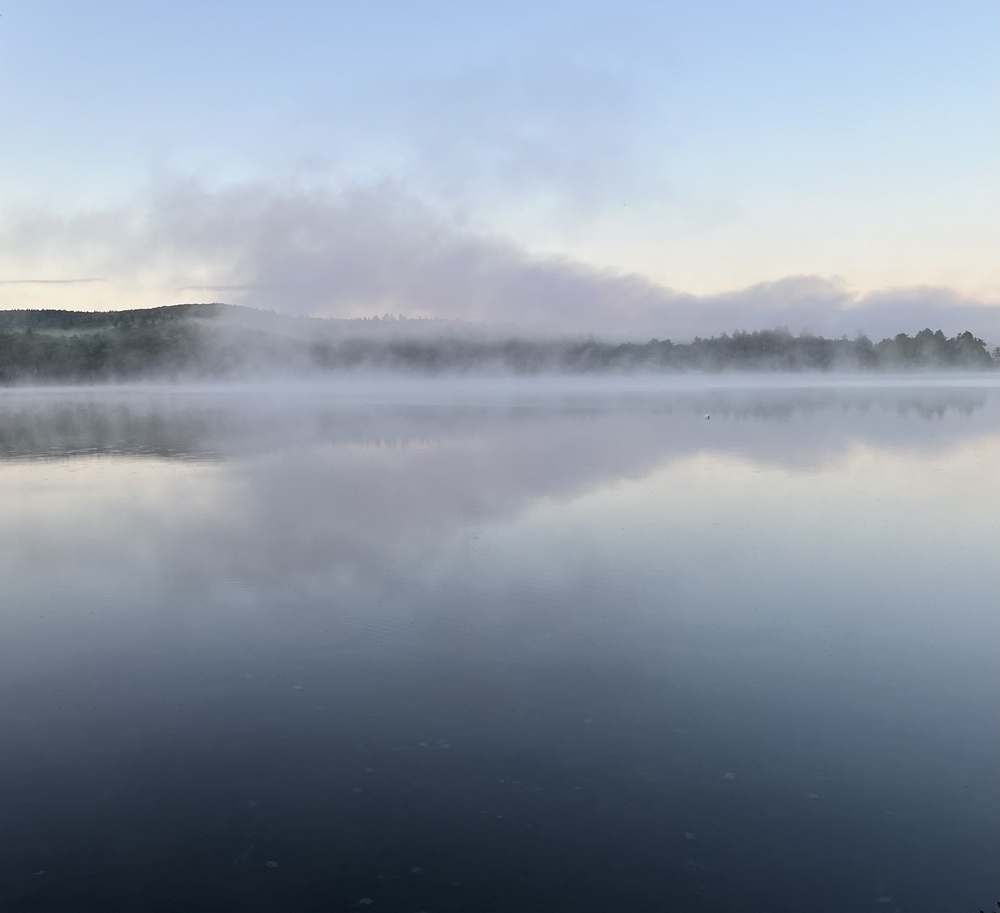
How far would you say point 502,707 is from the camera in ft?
22.3

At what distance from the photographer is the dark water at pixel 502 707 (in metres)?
4.85

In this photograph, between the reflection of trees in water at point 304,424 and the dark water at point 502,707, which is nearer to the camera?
the dark water at point 502,707

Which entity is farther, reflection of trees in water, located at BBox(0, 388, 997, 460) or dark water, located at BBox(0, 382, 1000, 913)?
reflection of trees in water, located at BBox(0, 388, 997, 460)

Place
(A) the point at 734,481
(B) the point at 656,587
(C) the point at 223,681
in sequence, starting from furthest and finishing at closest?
(A) the point at 734,481 → (B) the point at 656,587 → (C) the point at 223,681

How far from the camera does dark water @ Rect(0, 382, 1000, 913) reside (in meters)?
4.85

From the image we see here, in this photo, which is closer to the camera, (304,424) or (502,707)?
(502,707)

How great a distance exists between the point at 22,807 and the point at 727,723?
502cm

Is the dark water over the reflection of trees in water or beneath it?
beneath

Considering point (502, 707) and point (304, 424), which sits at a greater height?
point (304, 424)

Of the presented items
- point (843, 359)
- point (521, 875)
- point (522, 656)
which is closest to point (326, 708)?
point (522, 656)

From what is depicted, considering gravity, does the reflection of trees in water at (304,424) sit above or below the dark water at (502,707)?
above

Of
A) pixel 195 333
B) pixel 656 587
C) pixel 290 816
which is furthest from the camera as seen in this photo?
pixel 195 333

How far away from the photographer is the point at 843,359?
153m

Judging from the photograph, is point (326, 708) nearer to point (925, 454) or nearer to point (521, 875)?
point (521, 875)
